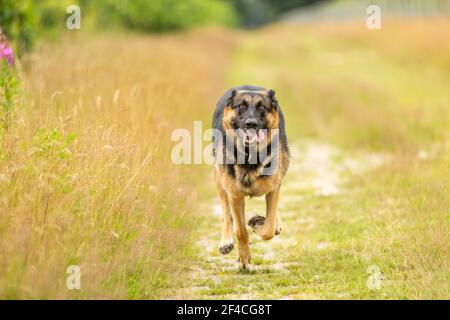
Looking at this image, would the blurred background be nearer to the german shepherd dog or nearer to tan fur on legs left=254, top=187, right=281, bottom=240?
the german shepherd dog

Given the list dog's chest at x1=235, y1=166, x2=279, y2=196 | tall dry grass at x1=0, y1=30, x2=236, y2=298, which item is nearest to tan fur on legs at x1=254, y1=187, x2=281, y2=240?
dog's chest at x1=235, y1=166, x2=279, y2=196

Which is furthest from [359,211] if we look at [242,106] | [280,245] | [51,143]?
[51,143]

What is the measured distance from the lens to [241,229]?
20.0ft

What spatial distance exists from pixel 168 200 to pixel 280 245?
4.00ft

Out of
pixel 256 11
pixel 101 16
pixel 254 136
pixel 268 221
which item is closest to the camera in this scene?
pixel 254 136

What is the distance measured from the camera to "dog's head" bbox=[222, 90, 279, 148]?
19.2ft

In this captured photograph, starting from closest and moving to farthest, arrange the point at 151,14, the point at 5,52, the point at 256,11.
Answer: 1. the point at 5,52
2. the point at 151,14
3. the point at 256,11

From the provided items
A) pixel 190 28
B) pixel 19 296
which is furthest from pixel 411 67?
pixel 19 296

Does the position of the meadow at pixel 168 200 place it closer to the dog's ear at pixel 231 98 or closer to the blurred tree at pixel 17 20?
the blurred tree at pixel 17 20

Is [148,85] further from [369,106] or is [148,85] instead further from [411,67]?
[411,67]

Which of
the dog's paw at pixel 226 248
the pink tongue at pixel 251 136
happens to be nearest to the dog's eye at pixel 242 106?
the pink tongue at pixel 251 136

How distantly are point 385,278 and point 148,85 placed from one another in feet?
17.7

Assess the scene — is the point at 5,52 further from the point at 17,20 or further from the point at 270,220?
the point at 17,20

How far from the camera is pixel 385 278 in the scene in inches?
210
